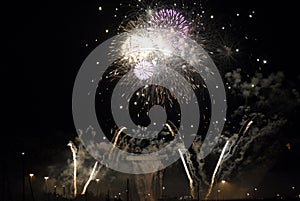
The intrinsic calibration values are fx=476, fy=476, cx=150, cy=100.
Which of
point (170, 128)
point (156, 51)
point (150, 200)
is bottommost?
point (150, 200)

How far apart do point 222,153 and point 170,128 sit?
3331 mm

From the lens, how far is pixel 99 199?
4700cm

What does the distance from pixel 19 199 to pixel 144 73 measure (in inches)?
1090

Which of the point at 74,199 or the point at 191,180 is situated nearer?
the point at 191,180

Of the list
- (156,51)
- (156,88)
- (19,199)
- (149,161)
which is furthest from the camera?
(19,199)

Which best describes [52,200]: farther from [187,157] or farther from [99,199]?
[187,157]

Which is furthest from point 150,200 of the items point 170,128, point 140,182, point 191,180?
point 170,128

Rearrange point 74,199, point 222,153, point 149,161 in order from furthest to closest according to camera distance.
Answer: point 74,199, point 149,161, point 222,153

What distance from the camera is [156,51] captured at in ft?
70.0

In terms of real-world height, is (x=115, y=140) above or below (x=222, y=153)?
above

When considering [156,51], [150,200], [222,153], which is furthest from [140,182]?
[156,51]

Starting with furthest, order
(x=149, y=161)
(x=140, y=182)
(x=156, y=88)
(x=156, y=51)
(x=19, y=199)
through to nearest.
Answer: (x=19, y=199), (x=140, y=182), (x=149, y=161), (x=156, y=88), (x=156, y=51)

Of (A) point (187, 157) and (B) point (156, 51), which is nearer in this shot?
(B) point (156, 51)

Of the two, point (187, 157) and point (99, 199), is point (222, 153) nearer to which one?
point (187, 157)
